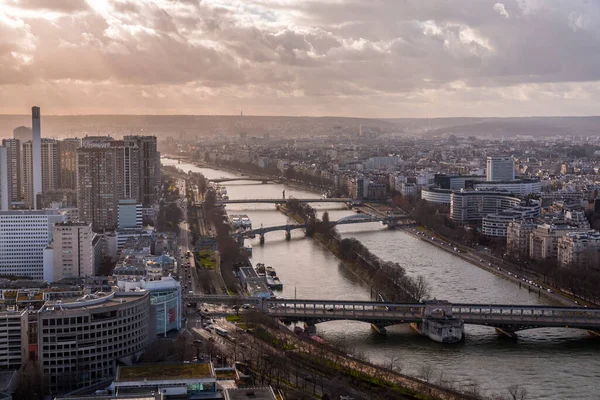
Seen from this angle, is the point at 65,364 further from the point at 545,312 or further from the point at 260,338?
the point at 545,312

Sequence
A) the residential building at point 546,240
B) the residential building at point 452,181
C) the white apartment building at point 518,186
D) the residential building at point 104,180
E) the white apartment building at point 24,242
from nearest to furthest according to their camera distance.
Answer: the white apartment building at point 24,242, the residential building at point 546,240, the residential building at point 104,180, the white apartment building at point 518,186, the residential building at point 452,181

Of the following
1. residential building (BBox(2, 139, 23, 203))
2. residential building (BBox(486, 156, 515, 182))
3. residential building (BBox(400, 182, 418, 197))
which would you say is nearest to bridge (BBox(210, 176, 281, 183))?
residential building (BBox(400, 182, 418, 197))

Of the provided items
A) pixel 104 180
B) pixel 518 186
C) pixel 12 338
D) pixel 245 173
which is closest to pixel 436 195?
pixel 518 186

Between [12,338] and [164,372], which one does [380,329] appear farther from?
[12,338]

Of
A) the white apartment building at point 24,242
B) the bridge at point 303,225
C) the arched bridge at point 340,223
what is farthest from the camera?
the arched bridge at point 340,223

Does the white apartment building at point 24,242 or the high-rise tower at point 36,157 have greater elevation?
the high-rise tower at point 36,157

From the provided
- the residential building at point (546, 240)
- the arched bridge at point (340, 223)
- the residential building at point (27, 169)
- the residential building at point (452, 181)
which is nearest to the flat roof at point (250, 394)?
the residential building at point (546, 240)

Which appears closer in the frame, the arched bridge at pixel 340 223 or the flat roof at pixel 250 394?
the flat roof at pixel 250 394

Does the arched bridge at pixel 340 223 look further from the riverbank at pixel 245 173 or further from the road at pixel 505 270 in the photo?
the riverbank at pixel 245 173
